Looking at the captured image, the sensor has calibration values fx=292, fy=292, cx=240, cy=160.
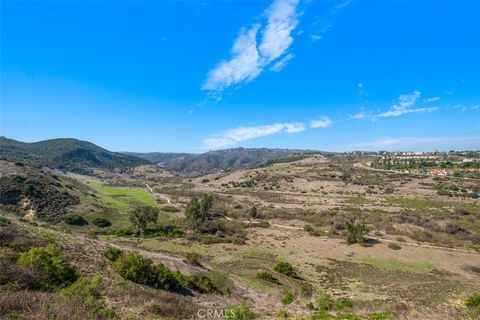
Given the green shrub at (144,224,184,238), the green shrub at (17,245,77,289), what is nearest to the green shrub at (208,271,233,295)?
the green shrub at (17,245,77,289)

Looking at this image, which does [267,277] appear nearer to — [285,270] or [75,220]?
[285,270]

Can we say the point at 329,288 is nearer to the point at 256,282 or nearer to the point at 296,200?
the point at 256,282

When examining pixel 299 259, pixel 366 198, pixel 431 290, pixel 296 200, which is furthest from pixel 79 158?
pixel 431 290

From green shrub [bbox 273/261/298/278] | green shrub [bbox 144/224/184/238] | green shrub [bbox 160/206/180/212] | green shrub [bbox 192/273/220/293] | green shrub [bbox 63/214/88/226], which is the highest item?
green shrub [bbox 192/273/220/293]

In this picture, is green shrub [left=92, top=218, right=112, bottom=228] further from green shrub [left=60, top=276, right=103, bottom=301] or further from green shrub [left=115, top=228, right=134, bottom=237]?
green shrub [left=60, top=276, right=103, bottom=301]

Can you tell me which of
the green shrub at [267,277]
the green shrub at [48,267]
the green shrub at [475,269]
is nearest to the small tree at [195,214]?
the green shrub at [267,277]
